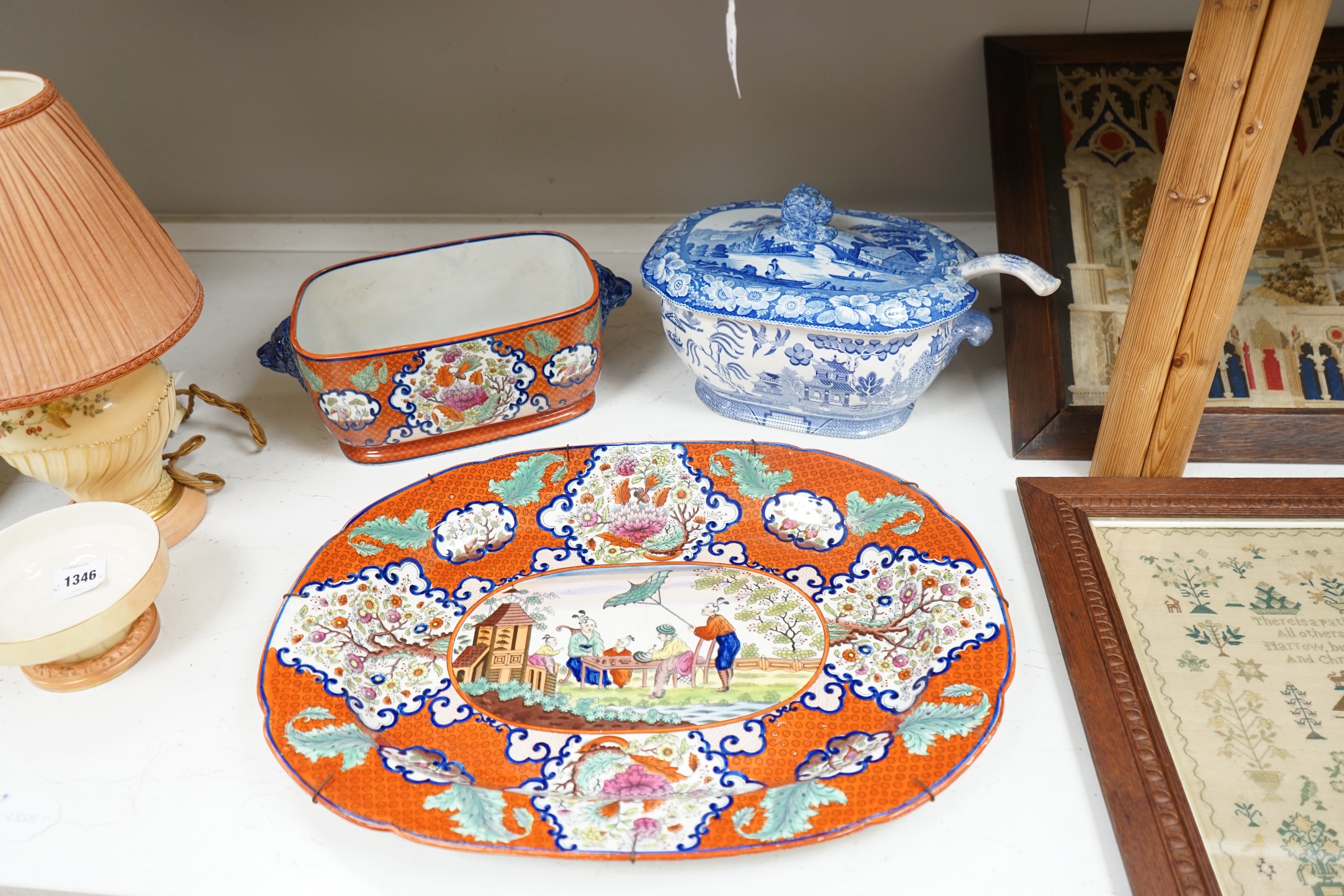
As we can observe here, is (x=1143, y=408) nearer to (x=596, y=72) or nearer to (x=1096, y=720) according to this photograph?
(x=1096, y=720)

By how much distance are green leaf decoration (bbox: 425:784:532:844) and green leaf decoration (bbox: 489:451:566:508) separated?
0.35 meters

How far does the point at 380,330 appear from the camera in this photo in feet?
4.11

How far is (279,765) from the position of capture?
34.0 inches

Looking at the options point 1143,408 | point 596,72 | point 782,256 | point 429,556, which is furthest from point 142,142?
point 1143,408

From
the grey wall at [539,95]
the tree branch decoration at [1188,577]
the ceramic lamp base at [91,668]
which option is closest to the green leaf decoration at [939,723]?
the tree branch decoration at [1188,577]

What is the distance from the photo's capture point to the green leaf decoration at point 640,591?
102cm

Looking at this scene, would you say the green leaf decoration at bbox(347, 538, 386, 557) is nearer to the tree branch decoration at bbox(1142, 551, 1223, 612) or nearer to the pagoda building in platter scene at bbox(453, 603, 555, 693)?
the pagoda building in platter scene at bbox(453, 603, 555, 693)

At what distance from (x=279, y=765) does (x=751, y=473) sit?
20.1 inches

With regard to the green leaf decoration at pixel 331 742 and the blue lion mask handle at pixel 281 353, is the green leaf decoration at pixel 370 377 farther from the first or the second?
the green leaf decoration at pixel 331 742

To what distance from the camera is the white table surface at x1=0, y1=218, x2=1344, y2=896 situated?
778 mm

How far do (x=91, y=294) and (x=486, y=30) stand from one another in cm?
65

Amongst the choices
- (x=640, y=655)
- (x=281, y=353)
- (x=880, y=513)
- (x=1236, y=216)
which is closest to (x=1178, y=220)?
(x=1236, y=216)

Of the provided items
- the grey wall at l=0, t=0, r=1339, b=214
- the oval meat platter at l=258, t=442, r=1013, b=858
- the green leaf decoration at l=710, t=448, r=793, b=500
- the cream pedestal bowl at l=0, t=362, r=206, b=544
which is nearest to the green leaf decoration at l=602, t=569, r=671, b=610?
the oval meat platter at l=258, t=442, r=1013, b=858

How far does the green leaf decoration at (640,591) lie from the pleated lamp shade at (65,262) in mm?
463
